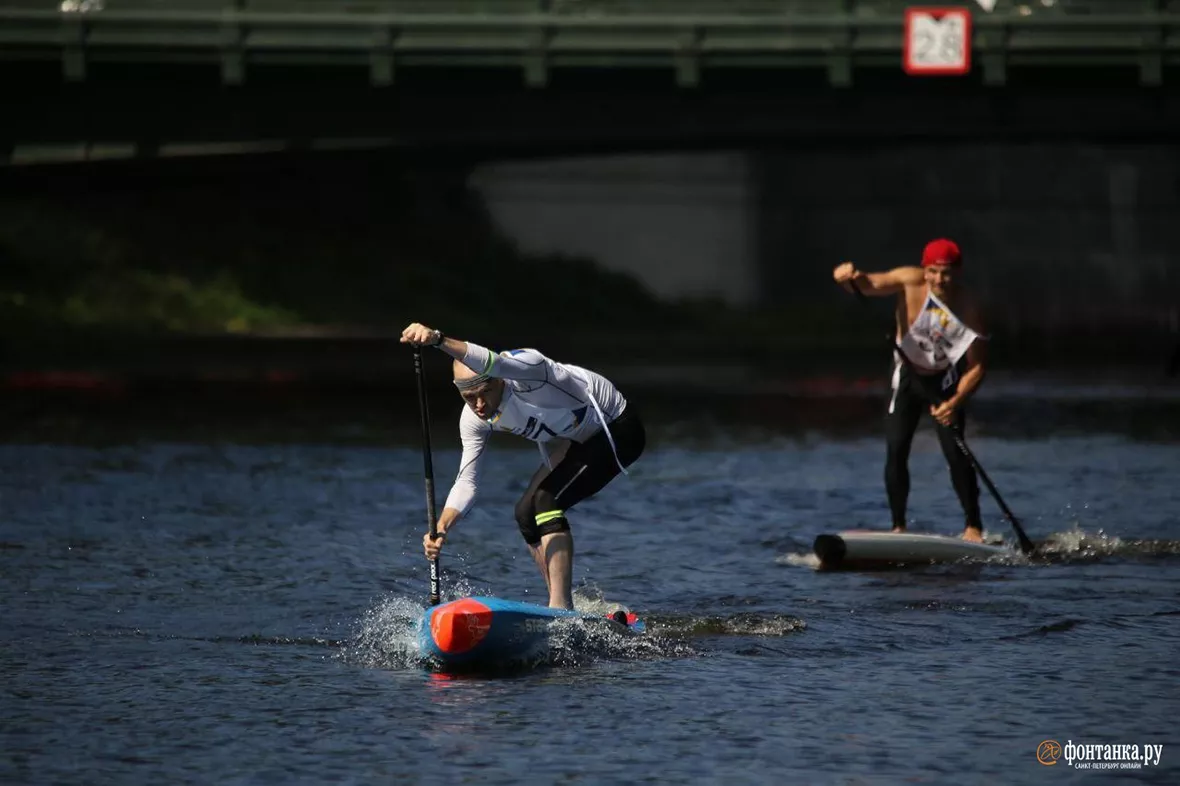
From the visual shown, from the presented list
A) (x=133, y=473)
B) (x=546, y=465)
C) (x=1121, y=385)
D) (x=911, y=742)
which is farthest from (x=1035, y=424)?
(x=911, y=742)

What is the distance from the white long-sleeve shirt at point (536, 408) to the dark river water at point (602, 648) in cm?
96

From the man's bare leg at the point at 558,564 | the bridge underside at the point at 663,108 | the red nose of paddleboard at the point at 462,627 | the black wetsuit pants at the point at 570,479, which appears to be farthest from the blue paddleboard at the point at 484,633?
the bridge underside at the point at 663,108

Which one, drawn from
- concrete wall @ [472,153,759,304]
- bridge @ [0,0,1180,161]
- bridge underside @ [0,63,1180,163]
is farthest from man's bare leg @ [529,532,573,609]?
concrete wall @ [472,153,759,304]

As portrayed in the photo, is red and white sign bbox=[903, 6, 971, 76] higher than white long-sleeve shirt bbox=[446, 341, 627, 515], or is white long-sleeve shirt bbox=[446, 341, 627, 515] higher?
red and white sign bbox=[903, 6, 971, 76]

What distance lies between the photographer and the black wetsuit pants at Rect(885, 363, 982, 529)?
44.9ft

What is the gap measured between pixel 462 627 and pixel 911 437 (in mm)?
5249

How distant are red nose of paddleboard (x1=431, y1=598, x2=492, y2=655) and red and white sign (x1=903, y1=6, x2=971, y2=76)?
2446 cm

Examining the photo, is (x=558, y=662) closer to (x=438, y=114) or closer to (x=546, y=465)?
(x=546, y=465)

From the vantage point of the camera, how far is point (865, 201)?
43.8 meters

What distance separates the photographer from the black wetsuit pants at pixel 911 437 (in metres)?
13.7

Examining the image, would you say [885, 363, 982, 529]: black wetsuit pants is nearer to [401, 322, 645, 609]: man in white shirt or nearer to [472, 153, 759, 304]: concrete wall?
[401, 322, 645, 609]: man in white shirt

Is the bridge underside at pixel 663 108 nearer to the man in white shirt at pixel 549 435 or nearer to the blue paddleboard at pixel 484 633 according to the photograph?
the man in white shirt at pixel 549 435

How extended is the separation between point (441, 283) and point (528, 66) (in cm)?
1015

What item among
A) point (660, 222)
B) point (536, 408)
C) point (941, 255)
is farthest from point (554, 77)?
point (536, 408)
